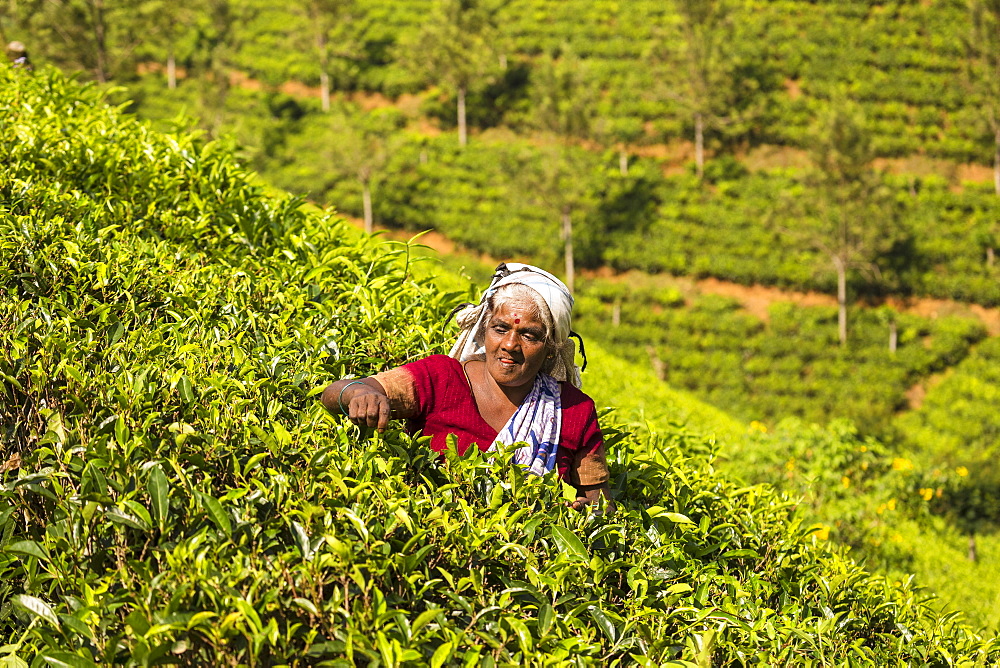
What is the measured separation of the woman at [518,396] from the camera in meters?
2.73

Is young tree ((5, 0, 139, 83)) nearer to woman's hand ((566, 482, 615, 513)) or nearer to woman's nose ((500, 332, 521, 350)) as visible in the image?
woman's nose ((500, 332, 521, 350))

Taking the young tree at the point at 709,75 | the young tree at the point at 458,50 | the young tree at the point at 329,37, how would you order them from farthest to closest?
the young tree at the point at 329,37 → the young tree at the point at 458,50 → the young tree at the point at 709,75

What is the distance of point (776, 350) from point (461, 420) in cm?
2074

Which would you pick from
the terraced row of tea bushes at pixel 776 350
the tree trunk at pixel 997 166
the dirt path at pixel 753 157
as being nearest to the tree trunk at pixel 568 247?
the terraced row of tea bushes at pixel 776 350

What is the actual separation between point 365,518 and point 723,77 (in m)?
28.5

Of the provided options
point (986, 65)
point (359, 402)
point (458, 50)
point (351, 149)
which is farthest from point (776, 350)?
point (359, 402)

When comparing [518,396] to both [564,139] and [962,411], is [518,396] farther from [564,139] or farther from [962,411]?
[564,139]

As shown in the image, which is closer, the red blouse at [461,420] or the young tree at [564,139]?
the red blouse at [461,420]

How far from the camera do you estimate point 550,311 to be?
110 inches

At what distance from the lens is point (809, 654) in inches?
97.5

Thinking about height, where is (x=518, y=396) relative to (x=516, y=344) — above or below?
below

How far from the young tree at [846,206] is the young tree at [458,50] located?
13.2m

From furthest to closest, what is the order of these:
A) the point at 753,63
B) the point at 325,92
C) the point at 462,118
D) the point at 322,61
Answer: the point at 325,92, the point at 322,61, the point at 462,118, the point at 753,63

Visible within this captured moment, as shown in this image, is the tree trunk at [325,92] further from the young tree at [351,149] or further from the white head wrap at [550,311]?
the white head wrap at [550,311]
